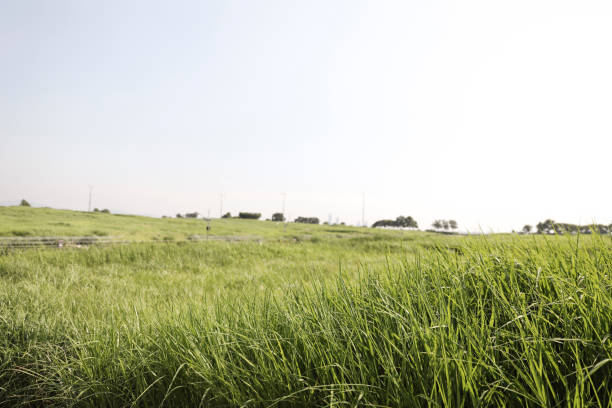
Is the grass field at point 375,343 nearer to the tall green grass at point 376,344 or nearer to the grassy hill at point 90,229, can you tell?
the tall green grass at point 376,344

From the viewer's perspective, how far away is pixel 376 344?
151 centimetres

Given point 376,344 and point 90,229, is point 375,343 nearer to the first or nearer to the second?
point 376,344

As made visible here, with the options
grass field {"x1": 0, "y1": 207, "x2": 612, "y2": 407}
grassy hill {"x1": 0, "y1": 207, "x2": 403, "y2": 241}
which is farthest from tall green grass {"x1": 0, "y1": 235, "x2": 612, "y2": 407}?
grassy hill {"x1": 0, "y1": 207, "x2": 403, "y2": 241}

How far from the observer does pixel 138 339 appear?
2.49 metres

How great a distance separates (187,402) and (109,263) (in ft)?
27.3

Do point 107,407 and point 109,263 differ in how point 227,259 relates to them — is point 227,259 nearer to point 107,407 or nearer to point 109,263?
point 109,263

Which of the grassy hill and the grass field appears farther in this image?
the grassy hill

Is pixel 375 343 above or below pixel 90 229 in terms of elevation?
above

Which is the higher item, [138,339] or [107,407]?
[138,339]

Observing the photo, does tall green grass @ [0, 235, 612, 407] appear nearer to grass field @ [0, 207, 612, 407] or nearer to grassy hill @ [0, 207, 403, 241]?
grass field @ [0, 207, 612, 407]

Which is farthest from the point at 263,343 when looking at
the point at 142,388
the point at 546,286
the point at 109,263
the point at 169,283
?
the point at 109,263

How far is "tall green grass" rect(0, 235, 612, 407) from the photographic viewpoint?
50.6 inches

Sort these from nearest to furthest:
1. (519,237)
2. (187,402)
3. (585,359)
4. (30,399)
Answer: (585,359)
(187,402)
(30,399)
(519,237)

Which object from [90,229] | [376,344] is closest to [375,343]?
[376,344]
